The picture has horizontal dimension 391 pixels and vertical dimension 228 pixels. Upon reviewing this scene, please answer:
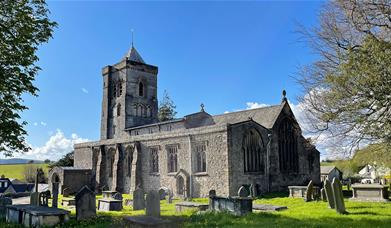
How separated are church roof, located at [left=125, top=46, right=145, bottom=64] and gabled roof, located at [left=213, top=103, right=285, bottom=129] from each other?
17764 millimetres

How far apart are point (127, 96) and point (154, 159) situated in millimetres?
14538

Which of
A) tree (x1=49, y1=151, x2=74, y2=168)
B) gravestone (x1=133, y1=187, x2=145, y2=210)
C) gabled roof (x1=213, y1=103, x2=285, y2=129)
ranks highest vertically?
gabled roof (x1=213, y1=103, x2=285, y2=129)

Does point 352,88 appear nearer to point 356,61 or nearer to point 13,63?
point 356,61

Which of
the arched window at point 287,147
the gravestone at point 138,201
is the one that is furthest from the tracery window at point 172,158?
the arched window at point 287,147

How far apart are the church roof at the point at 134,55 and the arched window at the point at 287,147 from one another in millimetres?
23424

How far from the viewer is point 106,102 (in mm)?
43312

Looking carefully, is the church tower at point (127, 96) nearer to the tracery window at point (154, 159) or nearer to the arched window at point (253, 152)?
the tracery window at point (154, 159)

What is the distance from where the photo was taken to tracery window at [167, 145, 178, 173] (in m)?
26.5

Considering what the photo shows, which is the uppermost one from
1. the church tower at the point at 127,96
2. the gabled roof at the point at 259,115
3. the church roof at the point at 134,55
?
the church roof at the point at 134,55

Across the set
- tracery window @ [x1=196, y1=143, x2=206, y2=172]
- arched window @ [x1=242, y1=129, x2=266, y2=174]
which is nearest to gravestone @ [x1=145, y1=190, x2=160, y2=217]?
tracery window @ [x1=196, y1=143, x2=206, y2=172]

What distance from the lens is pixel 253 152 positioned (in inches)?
974

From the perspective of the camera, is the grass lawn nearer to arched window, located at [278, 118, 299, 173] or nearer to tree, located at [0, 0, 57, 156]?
tree, located at [0, 0, 57, 156]

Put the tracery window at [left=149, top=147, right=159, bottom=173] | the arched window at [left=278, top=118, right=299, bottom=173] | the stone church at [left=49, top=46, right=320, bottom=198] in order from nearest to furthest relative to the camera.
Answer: the stone church at [left=49, top=46, right=320, bottom=198], the arched window at [left=278, top=118, right=299, bottom=173], the tracery window at [left=149, top=147, right=159, bottom=173]

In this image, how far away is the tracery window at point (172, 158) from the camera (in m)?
26.5
